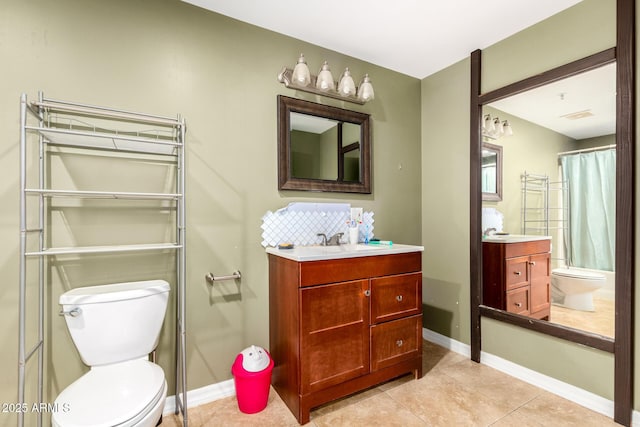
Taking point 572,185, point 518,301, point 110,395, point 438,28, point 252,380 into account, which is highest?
point 438,28

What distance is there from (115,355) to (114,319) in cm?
19

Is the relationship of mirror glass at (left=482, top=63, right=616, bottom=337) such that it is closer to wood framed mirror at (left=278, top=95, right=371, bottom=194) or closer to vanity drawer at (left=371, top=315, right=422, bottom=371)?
vanity drawer at (left=371, top=315, right=422, bottom=371)

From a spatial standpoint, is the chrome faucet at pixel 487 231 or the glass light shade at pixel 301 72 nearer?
the glass light shade at pixel 301 72

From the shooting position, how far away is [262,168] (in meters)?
2.10

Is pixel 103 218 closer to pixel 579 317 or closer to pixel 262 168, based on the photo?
pixel 262 168

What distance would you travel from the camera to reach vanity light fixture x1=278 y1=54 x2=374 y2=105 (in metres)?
2.06

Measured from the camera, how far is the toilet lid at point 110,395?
113 cm

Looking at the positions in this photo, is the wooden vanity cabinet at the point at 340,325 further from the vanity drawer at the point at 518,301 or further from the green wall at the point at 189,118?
the vanity drawer at the point at 518,301

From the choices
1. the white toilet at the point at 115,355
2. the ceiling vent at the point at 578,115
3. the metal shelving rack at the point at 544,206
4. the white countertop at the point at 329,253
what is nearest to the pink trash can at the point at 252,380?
the white toilet at the point at 115,355

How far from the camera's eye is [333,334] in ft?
5.82

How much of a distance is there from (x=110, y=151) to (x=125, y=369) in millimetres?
1159

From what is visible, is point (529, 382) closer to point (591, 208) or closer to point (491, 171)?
point (591, 208)

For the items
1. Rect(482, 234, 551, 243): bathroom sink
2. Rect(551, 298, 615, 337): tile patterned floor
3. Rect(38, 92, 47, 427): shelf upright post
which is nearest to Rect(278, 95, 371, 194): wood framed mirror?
Rect(482, 234, 551, 243): bathroom sink

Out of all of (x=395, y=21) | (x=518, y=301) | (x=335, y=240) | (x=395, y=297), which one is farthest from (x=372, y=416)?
(x=395, y=21)
